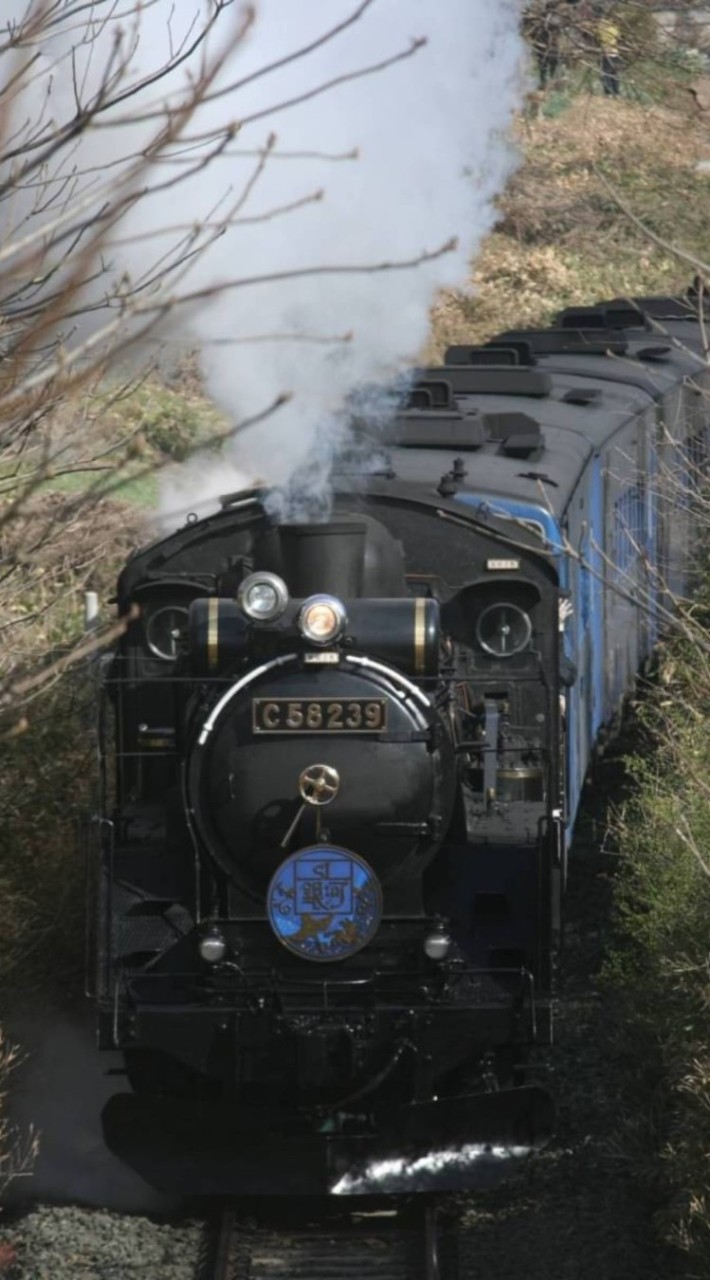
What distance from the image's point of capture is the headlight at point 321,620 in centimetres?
722

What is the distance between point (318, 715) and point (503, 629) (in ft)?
3.51

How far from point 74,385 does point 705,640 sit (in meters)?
3.56

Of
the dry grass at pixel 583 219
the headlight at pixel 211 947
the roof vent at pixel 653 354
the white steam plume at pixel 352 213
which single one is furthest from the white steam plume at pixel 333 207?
the dry grass at pixel 583 219

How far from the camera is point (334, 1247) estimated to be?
764cm

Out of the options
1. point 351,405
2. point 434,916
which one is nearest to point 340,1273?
point 434,916

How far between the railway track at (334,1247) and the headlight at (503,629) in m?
2.26

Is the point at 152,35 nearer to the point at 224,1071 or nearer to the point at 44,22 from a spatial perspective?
the point at 224,1071

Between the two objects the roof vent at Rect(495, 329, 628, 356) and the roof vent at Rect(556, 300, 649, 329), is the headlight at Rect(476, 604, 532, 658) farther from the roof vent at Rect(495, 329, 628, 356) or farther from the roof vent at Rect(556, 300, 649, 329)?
the roof vent at Rect(556, 300, 649, 329)

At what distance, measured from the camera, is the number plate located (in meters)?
7.25

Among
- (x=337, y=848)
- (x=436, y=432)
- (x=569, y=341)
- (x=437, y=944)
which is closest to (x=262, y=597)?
(x=337, y=848)

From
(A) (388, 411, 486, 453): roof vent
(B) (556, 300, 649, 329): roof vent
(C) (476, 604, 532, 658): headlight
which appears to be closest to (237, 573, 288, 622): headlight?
(C) (476, 604, 532, 658): headlight

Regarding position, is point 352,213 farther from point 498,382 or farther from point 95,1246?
point 95,1246

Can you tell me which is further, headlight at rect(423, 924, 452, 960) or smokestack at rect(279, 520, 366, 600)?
smokestack at rect(279, 520, 366, 600)

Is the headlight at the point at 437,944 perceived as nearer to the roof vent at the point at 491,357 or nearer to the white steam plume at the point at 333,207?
the white steam plume at the point at 333,207
